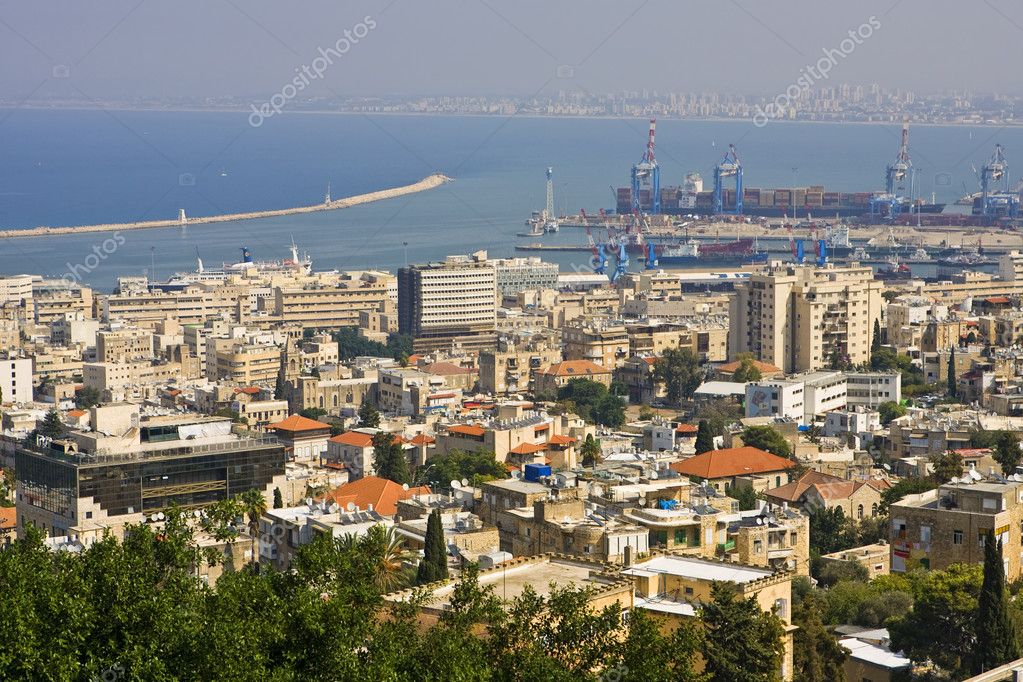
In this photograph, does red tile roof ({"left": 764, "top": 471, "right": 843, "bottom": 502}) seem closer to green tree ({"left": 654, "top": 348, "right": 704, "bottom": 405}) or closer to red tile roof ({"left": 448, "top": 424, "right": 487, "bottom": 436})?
red tile roof ({"left": 448, "top": 424, "right": 487, "bottom": 436})

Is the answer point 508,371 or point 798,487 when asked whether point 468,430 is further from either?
point 508,371

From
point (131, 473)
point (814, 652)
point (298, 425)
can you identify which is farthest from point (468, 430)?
point (814, 652)

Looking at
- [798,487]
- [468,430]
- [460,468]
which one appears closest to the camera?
[798,487]

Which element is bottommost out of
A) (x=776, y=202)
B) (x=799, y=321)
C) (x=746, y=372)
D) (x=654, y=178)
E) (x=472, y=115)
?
(x=746, y=372)

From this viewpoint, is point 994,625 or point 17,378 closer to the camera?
point 994,625

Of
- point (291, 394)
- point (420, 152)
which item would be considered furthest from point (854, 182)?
point (291, 394)

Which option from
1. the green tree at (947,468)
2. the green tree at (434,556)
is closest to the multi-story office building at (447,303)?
the green tree at (947,468)
